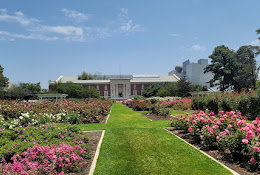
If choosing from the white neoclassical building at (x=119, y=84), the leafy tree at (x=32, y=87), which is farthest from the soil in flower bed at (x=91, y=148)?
the white neoclassical building at (x=119, y=84)

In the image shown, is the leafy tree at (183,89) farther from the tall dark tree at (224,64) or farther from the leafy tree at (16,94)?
the leafy tree at (16,94)

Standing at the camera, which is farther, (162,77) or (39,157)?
(162,77)

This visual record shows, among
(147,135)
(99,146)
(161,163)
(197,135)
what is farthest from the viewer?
(147,135)

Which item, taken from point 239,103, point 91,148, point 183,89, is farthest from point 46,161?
point 183,89

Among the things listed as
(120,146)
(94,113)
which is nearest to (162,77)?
(94,113)

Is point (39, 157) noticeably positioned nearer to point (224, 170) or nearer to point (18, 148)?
point (18, 148)

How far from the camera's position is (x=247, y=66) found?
1499 inches

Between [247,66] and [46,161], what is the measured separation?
4189 cm

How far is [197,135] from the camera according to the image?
6598mm

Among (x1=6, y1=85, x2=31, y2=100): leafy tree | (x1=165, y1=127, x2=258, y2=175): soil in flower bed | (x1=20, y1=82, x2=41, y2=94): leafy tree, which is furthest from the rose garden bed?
(x1=20, y1=82, x2=41, y2=94): leafy tree

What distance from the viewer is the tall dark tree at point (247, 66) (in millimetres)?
38250

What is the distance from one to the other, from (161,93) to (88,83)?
34947 mm

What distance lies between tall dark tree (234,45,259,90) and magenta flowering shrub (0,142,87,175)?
41.0m

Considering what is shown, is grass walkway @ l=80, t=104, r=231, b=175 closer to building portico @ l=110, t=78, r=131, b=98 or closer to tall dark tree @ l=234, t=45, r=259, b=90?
tall dark tree @ l=234, t=45, r=259, b=90
